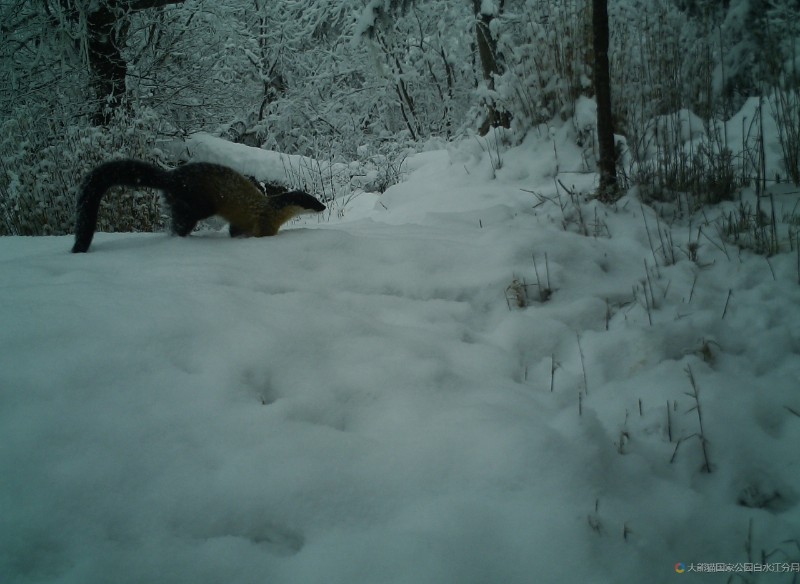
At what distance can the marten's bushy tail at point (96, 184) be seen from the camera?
241 cm

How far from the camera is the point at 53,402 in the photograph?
48.0 inches

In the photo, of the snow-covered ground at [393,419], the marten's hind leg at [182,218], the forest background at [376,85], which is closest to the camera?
the snow-covered ground at [393,419]

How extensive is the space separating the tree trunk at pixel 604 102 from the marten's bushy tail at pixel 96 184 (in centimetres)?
303

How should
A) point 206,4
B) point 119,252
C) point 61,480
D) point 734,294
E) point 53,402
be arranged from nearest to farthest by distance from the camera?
point 61,480 < point 53,402 < point 734,294 < point 119,252 < point 206,4

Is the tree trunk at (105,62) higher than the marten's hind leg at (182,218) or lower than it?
higher

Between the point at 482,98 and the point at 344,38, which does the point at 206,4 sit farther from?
the point at 482,98

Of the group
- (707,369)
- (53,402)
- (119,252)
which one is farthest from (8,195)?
(707,369)

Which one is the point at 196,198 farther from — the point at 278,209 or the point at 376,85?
the point at 376,85

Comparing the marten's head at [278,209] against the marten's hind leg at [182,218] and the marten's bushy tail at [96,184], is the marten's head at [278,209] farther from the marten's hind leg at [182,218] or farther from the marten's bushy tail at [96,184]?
the marten's bushy tail at [96,184]

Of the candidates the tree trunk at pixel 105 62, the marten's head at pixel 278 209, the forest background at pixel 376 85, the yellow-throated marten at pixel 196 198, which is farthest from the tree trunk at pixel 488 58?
the tree trunk at pixel 105 62

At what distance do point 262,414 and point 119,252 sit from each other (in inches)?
64.4

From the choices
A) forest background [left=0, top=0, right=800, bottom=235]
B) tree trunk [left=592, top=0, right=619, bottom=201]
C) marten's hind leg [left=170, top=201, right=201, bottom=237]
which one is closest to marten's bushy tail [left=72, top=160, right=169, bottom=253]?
marten's hind leg [left=170, top=201, right=201, bottom=237]

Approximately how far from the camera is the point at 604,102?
10.5ft

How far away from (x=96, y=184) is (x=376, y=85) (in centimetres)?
1256
